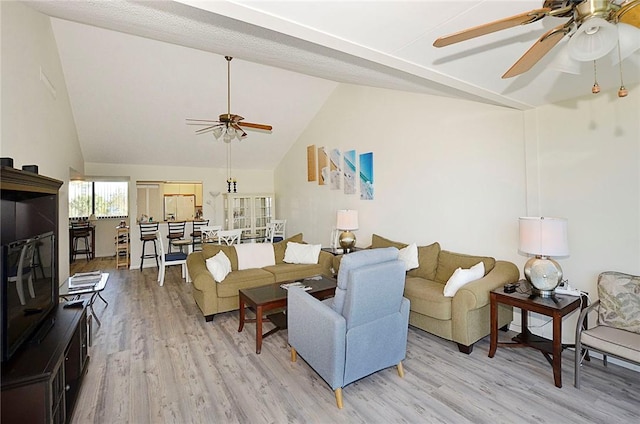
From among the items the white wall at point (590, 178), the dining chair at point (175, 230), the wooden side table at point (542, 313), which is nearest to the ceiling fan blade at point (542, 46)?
the white wall at point (590, 178)

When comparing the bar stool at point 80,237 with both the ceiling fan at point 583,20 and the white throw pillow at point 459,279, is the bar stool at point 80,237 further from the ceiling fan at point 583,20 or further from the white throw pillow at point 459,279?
the ceiling fan at point 583,20

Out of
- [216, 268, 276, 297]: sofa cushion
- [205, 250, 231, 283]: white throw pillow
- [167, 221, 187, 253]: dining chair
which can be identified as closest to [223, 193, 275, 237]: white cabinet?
[167, 221, 187, 253]: dining chair

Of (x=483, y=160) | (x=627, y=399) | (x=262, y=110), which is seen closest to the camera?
(x=627, y=399)

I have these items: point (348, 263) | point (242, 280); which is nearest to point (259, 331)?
point (242, 280)

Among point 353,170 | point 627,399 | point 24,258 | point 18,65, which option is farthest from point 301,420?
point 353,170

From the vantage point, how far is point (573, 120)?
289 centimetres

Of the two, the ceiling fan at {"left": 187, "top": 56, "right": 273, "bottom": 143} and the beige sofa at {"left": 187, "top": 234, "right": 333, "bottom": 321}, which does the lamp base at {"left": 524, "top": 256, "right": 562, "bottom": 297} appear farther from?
the ceiling fan at {"left": 187, "top": 56, "right": 273, "bottom": 143}

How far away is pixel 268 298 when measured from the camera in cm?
318

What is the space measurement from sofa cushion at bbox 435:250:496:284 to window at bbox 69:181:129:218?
782 cm

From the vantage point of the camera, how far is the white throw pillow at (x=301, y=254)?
469 cm

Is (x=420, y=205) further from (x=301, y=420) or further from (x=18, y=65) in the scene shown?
(x=18, y=65)

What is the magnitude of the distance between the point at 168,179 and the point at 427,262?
20.7 feet

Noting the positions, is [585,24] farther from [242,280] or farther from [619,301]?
[242,280]

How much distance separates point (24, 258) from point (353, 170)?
14.7 feet
